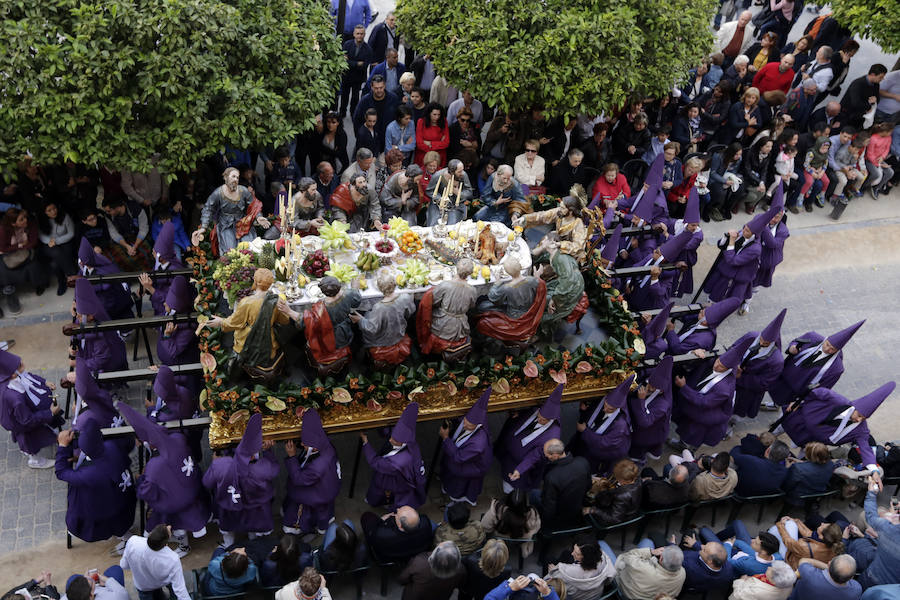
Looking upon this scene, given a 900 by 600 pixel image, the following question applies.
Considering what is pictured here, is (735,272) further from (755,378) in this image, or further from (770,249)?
(755,378)

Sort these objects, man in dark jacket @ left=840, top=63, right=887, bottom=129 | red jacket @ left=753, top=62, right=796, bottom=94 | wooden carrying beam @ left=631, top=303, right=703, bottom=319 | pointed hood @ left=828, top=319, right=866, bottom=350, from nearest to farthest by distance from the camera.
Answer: pointed hood @ left=828, top=319, right=866, bottom=350, wooden carrying beam @ left=631, top=303, right=703, bottom=319, man in dark jacket @ left=840, top=63, right=887, bottom=129, red jacket @ left=753, top=62, right=796, bottom=94

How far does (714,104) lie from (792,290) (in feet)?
13.4

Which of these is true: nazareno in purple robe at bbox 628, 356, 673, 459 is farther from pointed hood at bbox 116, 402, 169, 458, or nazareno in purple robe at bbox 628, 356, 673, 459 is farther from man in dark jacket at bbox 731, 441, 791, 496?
pointed hood at bbox 116, 402, 169, 458

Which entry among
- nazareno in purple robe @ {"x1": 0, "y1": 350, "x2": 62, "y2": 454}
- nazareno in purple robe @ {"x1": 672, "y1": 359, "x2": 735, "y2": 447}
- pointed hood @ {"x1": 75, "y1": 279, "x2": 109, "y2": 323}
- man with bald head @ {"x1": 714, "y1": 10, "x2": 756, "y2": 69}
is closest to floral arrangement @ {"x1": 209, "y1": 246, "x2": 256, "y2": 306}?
pointed hood @ {"x1": 75, "y1": 279, "x2": 109, "y2": 323}

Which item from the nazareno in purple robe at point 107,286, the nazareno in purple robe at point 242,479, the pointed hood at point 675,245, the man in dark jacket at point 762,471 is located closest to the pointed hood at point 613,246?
the pointed hood at point 675,245

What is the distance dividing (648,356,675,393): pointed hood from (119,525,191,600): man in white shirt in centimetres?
584

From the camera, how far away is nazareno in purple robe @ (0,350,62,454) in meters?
9.61

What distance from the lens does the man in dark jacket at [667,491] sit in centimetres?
974

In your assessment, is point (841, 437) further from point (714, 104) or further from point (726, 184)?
point (714, 104)

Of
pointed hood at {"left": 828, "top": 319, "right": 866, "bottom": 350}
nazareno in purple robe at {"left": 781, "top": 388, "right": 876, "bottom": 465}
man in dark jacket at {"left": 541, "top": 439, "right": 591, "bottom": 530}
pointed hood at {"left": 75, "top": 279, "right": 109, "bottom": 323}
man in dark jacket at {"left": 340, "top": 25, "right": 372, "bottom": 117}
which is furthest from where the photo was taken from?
man in dark jacket at {"left": 340, "top": 25, "right": 372, "bottom": 117}

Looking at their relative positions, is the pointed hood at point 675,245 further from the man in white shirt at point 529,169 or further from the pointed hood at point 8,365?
the pointed hood at point 8,365

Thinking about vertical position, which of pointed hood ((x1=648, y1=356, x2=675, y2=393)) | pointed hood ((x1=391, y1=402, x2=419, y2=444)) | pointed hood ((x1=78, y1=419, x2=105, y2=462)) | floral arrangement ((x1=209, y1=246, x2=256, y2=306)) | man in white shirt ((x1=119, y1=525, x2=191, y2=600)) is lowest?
man in white shirt ((x1=119, y1=525, x2=191, y2=600))

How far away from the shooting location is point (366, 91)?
15.9m

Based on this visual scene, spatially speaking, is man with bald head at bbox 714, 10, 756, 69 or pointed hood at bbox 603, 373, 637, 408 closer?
pointed hood at bbox 603, 373, 637, 408
